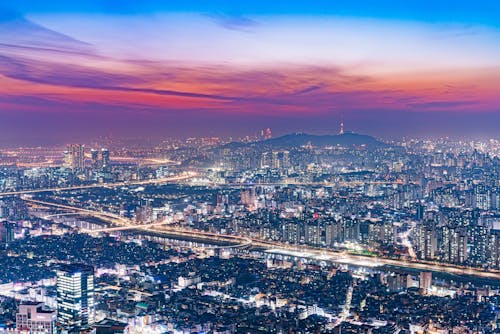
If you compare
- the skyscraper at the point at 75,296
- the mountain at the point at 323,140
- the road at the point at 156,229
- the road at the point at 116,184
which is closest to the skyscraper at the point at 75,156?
the road at the point at 116,184

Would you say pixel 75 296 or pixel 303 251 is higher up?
pixel 75 296

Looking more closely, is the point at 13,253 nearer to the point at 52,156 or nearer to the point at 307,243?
the point at 307,243

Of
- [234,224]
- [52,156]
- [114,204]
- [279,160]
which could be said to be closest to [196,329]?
[234,224]

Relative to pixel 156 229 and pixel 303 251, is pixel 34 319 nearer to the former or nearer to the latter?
pixel 303 251

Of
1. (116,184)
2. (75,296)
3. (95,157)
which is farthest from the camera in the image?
(95,157)

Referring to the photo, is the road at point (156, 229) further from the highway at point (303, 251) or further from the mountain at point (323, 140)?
the mountain at point (323, 140)

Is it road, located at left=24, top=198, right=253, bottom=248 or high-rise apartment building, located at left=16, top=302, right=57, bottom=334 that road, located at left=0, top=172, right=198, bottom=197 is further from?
high-rise apartment building, located at left=16, top=302, right=57, bottom=334

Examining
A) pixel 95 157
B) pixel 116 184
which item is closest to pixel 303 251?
pixel 116 184

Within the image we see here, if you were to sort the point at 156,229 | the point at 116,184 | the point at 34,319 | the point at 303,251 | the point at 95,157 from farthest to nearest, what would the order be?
the point at 95,157
the point at 116,184
the point at 156,229
the point at 303,251
the point at 34,319
